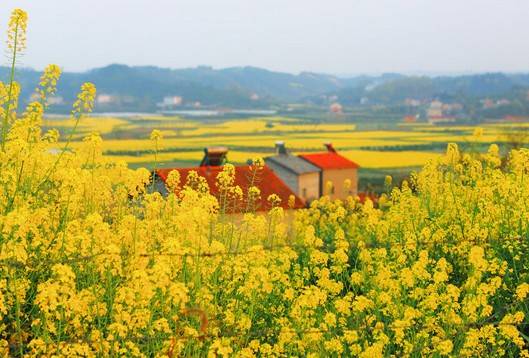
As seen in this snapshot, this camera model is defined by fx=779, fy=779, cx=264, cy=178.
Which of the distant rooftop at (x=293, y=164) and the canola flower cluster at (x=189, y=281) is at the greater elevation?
the canola flower cluster at (x=189, y=281)

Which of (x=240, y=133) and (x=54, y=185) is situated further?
(x=240, y=133)

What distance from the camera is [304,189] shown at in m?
63.9

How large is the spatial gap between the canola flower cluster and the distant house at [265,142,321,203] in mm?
53241

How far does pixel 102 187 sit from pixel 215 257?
1917 millimetres

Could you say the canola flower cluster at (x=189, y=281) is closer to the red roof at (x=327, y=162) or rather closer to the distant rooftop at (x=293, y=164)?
the distant rooftop at (x=293, y=164)

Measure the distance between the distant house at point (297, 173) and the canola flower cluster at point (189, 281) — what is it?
5324 cm

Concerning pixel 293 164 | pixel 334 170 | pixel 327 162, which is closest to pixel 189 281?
pixel 293 164

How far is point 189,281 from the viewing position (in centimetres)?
677

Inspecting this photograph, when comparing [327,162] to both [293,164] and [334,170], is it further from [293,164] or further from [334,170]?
[293,164]

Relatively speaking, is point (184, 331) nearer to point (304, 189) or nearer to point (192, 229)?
point (192, 229)

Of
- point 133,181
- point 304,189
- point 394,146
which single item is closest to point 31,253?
point 133,181

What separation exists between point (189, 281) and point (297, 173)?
55.6 meters

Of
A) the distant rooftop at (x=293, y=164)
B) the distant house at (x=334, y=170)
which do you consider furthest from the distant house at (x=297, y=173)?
the distant house at (x=334, y=170)

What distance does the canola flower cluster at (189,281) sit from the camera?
5.70 meters
